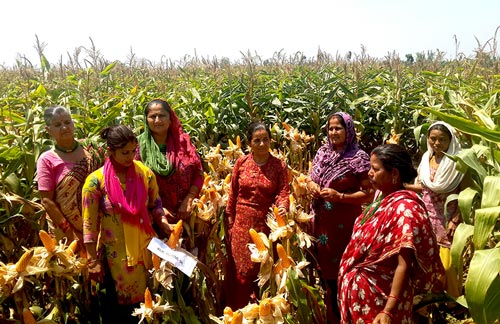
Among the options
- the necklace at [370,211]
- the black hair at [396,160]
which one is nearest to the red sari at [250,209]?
the necklace at [370,211]

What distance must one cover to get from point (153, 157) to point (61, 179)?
0.53m

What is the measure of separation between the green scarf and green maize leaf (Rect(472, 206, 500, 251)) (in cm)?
174

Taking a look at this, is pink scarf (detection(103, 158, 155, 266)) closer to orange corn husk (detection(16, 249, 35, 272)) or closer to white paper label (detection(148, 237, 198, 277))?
white paper label (detection(148, 237, 198, 277))

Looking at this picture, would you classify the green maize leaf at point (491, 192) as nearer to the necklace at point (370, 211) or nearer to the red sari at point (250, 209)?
the necklace at point (370, 211)

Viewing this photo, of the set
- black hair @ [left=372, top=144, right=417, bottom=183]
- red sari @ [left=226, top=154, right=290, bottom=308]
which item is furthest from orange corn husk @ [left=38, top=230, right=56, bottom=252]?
black hair @ [left=372, top=144, right=417, bottom=183]

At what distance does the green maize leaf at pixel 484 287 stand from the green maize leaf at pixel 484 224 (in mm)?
67

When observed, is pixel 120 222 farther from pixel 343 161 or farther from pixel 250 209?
pixel 343 161

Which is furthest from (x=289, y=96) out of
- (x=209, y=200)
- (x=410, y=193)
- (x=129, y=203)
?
(x=410, y=193)

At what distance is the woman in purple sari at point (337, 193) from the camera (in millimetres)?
3000

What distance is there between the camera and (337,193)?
9.80 feet

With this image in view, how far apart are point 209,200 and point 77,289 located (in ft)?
3.17

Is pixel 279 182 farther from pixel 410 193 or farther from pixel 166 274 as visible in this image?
pixel 410 193

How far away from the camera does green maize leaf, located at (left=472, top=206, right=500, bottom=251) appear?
65.3 inches

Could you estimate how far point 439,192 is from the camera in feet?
10.6
